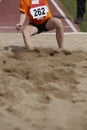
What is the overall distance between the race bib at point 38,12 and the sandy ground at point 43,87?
1.76 ft

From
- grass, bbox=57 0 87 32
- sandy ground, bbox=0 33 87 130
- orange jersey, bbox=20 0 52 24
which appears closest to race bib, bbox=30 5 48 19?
orange jersey, bbox=20 0 52 24

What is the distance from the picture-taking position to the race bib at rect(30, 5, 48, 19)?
8102mm

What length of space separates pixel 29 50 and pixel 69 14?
5.72m

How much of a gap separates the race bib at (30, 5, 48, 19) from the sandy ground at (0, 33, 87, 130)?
0.54m

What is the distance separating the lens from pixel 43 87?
241 inches

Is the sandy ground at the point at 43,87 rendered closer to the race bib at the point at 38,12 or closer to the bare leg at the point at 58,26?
the bare leg at the point at 58,26

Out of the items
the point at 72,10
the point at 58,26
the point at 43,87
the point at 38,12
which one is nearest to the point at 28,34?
the point at 38,12

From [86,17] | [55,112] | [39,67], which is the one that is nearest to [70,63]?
[39,67]

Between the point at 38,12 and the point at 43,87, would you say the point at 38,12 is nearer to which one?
the point at 38,12

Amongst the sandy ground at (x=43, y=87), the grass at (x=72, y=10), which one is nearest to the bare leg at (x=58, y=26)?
the sandy ground at (x=43, y=87)

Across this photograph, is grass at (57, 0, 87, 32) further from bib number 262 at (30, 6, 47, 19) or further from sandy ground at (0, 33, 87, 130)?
bib number 262 at (30, 6, 47, 19)

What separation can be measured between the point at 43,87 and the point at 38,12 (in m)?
2.28

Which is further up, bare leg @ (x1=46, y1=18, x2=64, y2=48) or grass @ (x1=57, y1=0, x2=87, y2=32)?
bare leg @ (x1=46, y1=18, x2=64, y2=48)

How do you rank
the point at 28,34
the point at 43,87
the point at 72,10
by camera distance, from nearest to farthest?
1. the point at 43,87
2. the point at 28,34
3. the point at 72,10
